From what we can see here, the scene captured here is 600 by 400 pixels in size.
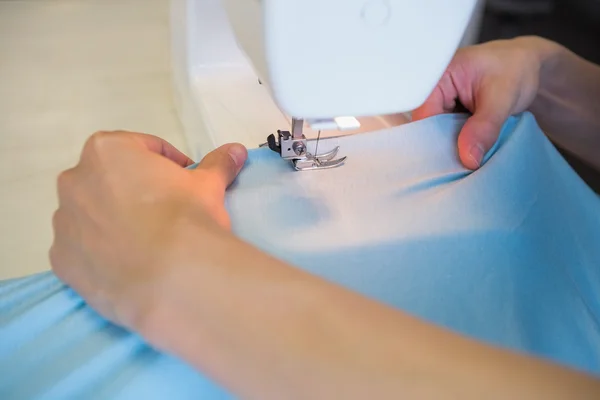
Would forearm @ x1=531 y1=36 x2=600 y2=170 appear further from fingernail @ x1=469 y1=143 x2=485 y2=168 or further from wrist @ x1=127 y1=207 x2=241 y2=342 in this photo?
wrist @ x1=127 y1=207 x2=241 y2=342

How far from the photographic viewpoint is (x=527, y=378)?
31cm

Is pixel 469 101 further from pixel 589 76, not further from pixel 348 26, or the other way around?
pixel 348 26

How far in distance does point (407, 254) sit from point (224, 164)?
0.70 feet

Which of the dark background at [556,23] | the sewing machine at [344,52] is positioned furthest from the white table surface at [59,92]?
the dark background at [556,23]

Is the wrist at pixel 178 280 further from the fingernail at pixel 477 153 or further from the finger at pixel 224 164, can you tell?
the fingernail at pixel 477 153

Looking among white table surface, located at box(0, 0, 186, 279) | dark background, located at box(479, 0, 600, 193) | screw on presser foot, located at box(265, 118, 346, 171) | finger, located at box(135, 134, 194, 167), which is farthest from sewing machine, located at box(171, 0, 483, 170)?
white table surface, located at box(0, 0, 186, 279)

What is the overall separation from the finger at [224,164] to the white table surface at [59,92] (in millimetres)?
559

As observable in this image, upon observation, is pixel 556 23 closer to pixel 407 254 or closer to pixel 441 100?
pixel 441 100

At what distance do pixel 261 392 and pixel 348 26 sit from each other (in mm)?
319

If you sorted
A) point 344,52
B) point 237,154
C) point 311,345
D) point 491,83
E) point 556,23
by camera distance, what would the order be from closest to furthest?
point 311,345 → point 344,52 → point 237,154 → point 491,83 → point 556,23

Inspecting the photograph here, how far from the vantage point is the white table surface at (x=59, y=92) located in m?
1.08

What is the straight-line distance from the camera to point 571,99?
31.3 inches

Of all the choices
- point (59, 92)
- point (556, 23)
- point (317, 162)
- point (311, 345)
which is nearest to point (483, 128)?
point (317, 162)

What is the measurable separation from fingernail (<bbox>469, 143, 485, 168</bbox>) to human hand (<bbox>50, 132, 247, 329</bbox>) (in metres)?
0.31
